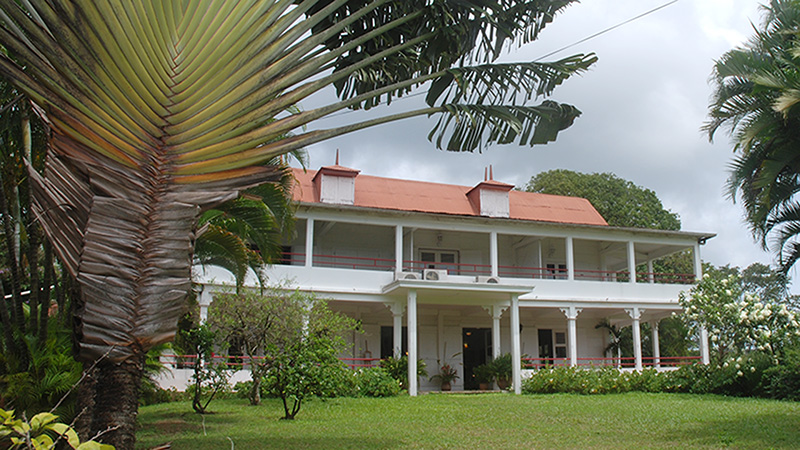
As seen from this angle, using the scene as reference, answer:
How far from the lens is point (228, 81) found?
3312mm

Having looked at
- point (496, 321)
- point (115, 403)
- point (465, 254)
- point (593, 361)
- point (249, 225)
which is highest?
point (465, 254)

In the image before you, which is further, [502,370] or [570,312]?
[570,312]

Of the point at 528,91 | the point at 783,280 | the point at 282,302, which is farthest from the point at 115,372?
the point at 783,280

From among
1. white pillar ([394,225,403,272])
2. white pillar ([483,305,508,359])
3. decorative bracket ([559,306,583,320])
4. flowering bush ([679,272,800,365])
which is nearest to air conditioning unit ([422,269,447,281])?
white pillar ([394,225,403,272])

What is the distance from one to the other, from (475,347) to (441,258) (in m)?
3.56

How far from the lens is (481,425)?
33.8 ft

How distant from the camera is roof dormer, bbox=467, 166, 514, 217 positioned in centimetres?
2241

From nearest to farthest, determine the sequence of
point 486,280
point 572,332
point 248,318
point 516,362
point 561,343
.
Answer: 1. point 248,318
2. point 516,362
3. point 486,280
4. point 572,332
5. point 561,343

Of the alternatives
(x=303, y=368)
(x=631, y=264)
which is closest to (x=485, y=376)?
(x=631, y=264)

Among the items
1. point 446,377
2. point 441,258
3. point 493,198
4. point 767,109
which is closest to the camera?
point 767,109

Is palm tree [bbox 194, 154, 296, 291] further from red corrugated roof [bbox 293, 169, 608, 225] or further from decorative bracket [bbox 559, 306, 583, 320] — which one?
decorative bracket [bbox 559, 306, 583, 320]

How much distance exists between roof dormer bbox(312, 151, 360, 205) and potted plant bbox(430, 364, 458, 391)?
6.38 m

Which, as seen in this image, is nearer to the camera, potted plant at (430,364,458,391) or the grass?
the grass

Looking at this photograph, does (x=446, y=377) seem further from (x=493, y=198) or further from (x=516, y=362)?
(x=493, y=198)
